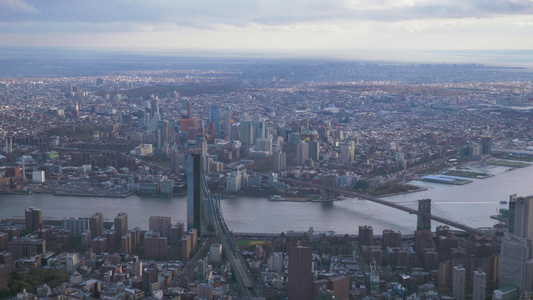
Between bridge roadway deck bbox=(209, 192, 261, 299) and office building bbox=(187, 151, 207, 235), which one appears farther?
office building bbox=(187, 151, 207, 235)

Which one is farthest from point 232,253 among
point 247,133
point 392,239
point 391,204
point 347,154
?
point 247,133

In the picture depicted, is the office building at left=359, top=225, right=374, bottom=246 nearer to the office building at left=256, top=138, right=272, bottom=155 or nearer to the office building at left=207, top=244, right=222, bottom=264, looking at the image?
the office building at left=207, top=244, right=222, bottom=264

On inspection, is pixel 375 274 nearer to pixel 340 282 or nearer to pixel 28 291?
pixel 340 282

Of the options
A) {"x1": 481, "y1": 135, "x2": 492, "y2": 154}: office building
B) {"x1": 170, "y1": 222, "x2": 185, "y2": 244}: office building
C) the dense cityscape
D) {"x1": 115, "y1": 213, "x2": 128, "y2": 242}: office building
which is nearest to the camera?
the dense cityscape

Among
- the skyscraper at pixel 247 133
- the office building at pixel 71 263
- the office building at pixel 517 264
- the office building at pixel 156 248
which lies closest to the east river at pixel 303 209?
the office building at pixel 156 248

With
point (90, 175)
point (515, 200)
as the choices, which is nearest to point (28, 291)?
point (515, 200)

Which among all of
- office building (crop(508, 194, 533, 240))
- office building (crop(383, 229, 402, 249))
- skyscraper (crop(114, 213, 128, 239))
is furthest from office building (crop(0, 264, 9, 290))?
office building (crop(508, 194, 533, 240))
